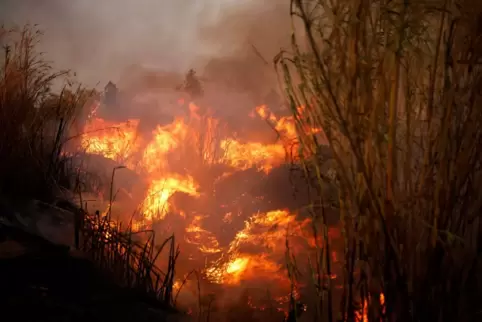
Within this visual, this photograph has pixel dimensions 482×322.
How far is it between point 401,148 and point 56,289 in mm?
1628

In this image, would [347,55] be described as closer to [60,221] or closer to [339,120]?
[339,120]

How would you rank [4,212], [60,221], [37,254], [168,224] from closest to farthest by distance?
[37,254] → [4,212] → [60,221] → [168,224]

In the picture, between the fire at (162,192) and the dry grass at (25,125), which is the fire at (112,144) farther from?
the dry grass at (25,125)

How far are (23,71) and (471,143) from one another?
3.10 meters

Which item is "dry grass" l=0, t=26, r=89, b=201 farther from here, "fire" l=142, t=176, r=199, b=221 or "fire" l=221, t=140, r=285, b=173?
"fire" l=221, t=140, r=285, b=173

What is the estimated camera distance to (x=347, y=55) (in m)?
Result: 1.42

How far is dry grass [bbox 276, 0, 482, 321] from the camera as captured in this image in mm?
1405

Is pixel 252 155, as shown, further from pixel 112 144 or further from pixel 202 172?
pixel 112 144

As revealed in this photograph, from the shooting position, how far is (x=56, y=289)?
200cm

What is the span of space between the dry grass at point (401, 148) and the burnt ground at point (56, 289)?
1.18 metres

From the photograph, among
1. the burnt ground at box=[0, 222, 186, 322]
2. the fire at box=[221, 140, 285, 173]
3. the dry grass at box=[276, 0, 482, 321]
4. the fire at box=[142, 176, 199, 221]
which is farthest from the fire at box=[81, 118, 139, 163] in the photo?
the dry grass at box=[276, 0, 482, 321]

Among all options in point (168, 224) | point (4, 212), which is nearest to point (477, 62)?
point (4, 212)

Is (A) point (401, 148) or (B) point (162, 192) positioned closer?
(A) point (401, 148)

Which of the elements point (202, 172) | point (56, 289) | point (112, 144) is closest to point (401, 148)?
point (56, 289)
